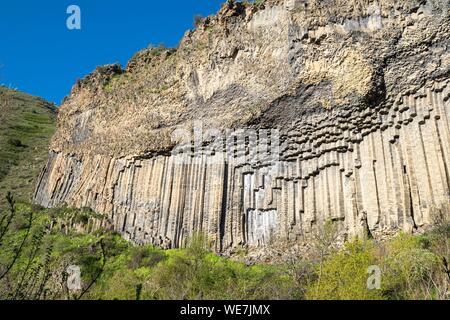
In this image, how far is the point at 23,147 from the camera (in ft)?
155

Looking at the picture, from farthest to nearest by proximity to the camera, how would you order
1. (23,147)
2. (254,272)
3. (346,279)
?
(23,147)
(254,272)
(346,279)

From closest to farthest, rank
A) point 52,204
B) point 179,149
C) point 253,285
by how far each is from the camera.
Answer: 1. point 253,285
2. point 179,149
3. point 52,204

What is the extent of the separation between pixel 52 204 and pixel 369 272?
2441 cm

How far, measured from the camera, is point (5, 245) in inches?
997

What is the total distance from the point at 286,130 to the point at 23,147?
117 ft

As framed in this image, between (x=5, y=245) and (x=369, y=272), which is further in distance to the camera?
(x=5, y=245)

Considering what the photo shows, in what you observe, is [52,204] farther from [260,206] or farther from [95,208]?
[260,206]

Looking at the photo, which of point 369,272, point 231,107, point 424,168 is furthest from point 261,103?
point 369,272

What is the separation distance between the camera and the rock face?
17.3 m

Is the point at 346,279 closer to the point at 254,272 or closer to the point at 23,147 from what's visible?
the point at 254,272

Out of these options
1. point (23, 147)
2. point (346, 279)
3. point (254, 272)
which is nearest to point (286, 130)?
point (254, 272)

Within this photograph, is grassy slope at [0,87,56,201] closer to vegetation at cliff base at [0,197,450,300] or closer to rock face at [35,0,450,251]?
rock face at [35,0,450,251]

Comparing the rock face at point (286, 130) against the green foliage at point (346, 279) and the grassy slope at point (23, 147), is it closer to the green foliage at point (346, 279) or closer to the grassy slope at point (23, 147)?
the green foliage at point (346, 279)

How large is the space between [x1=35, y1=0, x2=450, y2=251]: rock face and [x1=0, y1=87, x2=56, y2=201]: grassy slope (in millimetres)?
11217
